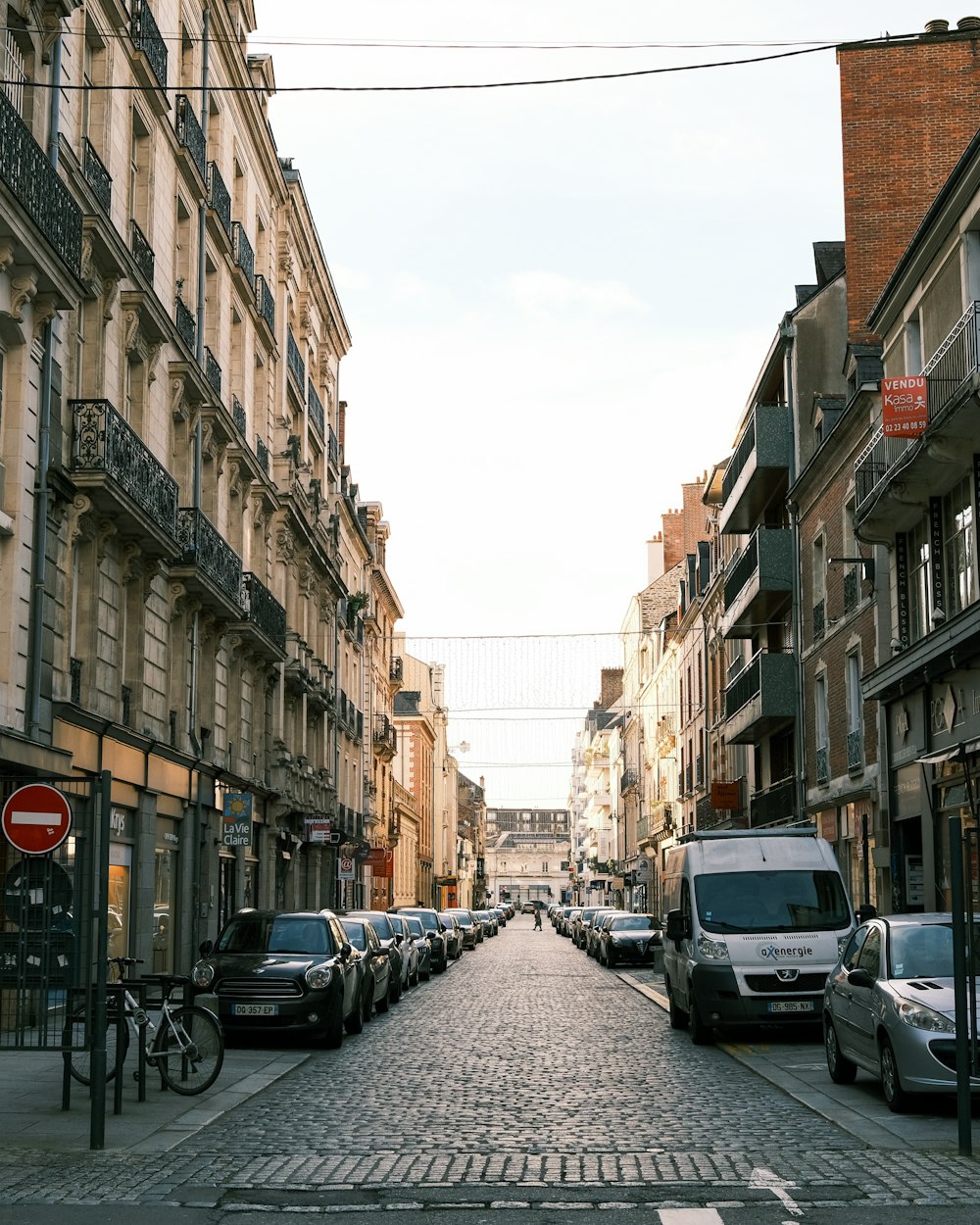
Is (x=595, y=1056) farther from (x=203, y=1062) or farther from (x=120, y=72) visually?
(x=120, y=72)

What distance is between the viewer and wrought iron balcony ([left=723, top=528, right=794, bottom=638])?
3819cm

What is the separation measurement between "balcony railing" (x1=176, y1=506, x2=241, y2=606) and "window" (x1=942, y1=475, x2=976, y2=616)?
475 inches

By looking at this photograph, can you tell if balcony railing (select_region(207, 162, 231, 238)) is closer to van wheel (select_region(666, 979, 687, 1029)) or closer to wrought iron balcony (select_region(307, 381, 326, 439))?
wrought iron balcony (select_region(307, 381, 326, 439))

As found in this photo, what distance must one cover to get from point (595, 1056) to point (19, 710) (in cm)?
762

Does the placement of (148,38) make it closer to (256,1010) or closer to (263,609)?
(263,609)

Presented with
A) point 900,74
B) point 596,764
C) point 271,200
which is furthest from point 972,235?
point 596,764

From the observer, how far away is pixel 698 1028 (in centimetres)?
1900

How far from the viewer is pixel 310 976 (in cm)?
1847

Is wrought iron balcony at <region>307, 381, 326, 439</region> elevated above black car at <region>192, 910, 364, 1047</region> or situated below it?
above

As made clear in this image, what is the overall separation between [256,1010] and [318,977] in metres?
0.78

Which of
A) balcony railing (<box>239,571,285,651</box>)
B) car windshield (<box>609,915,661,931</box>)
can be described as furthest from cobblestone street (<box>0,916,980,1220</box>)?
car windshield (<box>609,915,661,931</box>)

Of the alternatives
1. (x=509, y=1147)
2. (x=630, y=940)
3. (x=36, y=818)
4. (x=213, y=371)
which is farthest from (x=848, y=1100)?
(x=630, y=940)

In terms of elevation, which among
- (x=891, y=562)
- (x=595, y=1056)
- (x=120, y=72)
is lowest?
(x=595, y=1056)

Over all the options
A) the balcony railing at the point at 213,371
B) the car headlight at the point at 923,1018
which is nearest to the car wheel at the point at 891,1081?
the car headlight at the point at 923,1018
